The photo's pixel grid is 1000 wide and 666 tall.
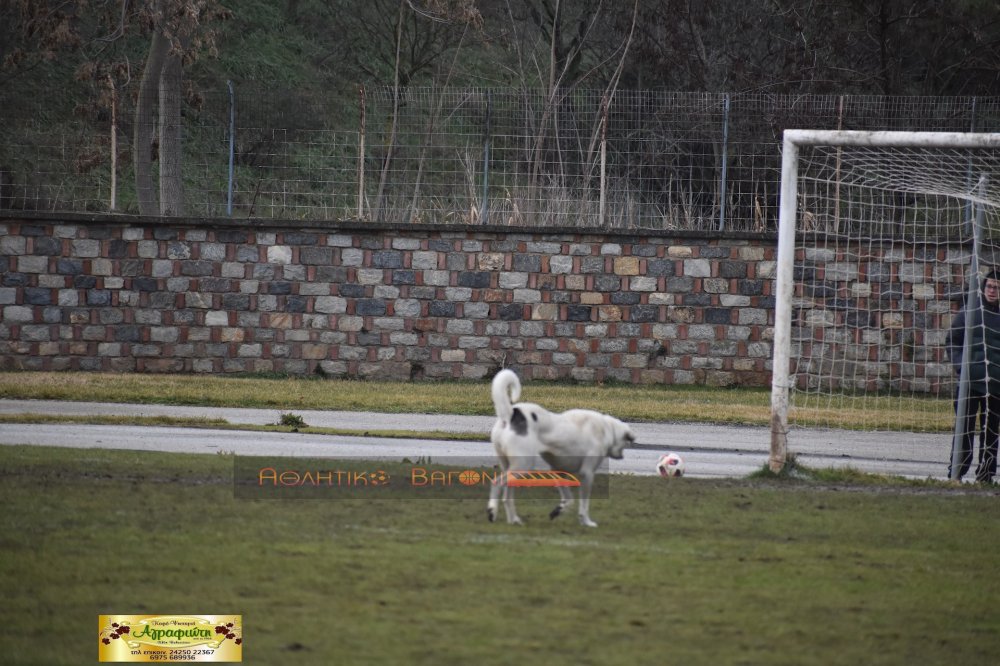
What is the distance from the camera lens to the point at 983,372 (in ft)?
39.6

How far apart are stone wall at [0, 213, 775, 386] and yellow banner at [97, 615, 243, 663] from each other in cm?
1479

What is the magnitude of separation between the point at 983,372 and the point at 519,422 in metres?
Result: 6.24

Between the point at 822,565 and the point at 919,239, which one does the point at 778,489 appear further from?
the point at 919,239

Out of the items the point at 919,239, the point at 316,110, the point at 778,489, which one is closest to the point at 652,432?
the point at 778,489

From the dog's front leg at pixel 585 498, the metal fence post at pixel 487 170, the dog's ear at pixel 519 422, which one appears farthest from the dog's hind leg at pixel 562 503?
the metal fence post at pixel 487 170

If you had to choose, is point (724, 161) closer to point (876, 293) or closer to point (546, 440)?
point (876, 293)

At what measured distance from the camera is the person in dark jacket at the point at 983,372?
12.0 meters

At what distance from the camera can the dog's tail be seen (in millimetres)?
7430

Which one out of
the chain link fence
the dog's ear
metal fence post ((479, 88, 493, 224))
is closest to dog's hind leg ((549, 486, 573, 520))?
the dog's ear

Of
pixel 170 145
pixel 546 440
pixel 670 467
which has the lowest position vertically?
pixel 670 467

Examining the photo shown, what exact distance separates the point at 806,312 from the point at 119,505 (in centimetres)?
1378

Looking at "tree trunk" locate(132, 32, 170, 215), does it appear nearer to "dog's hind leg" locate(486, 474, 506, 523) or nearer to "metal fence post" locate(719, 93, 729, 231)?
"metal fence post" locate(719, 93, 729, 231)

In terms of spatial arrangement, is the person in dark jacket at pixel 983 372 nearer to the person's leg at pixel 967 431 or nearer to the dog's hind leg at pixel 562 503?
the person's leg at pixel 967 431

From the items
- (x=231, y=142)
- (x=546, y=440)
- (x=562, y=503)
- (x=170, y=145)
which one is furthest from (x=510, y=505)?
(x=170, y=145)
